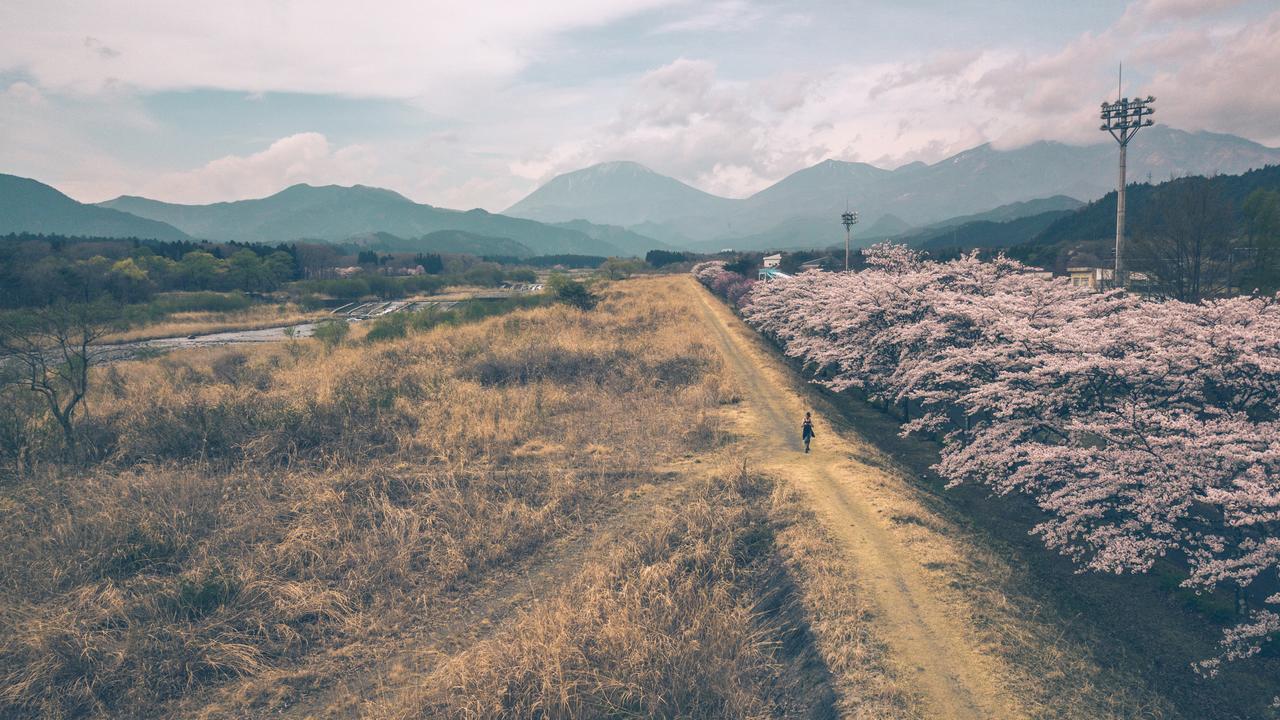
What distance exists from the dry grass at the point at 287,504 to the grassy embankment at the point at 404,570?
0.07 meters

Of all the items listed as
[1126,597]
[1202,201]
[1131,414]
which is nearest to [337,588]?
[1126,597]

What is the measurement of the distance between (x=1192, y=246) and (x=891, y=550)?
47.8m

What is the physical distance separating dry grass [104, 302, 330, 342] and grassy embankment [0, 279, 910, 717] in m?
44.8

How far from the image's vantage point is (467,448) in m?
20.8

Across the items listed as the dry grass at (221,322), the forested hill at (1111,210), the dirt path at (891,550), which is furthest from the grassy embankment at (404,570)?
Result: the forested hill at (1111,210)

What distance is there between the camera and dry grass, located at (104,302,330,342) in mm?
57531

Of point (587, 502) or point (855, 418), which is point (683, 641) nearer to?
point (587, 502)

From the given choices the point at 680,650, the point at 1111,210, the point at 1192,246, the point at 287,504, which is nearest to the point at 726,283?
the point at 1192,246

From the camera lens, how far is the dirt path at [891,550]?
30.2 ft

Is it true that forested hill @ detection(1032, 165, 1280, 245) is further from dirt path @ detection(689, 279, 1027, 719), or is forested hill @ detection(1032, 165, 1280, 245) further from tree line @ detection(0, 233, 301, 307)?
tree line @ detection(0, 233, 301, 307)

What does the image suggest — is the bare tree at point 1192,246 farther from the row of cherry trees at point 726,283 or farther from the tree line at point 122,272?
the tree line at point 122,272

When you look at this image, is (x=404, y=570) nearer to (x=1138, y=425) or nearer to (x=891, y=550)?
(x=891, y=550)

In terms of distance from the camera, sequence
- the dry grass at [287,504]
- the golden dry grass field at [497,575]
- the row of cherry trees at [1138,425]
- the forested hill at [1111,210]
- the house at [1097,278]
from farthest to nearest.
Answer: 1. the forested hill at [1111,210]
2. the house at [1097,278]
3. the row of cherry trees at [1138,425]
4. the dry grass at [287,504]
5. the golden dry grass field at [497,575]

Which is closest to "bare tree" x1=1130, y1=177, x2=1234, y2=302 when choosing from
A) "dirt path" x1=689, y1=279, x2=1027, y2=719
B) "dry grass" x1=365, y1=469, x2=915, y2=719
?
"dirt path" x1=689, y1=279, x2=1027, y2=719
